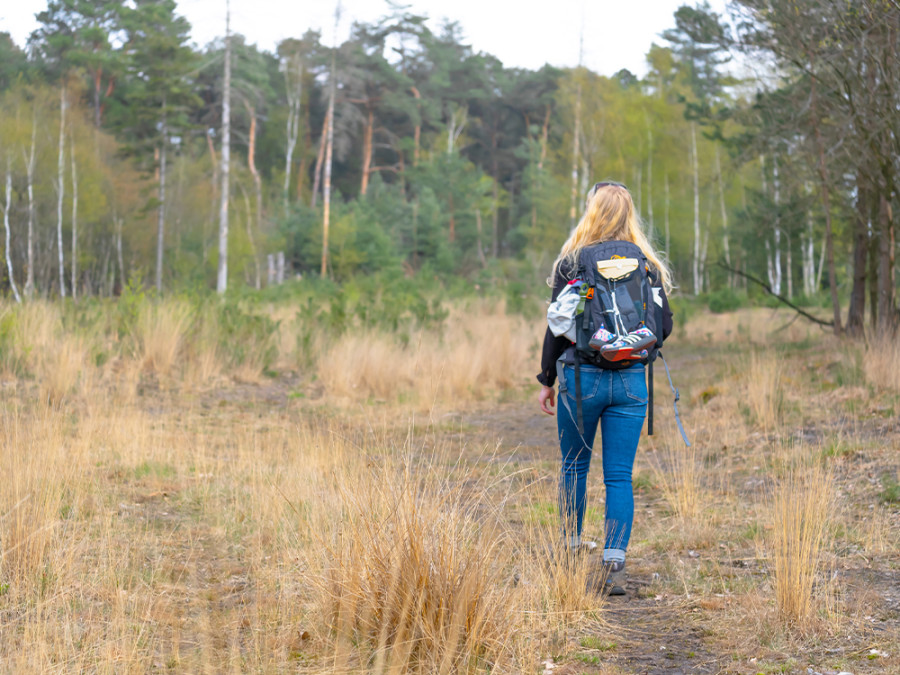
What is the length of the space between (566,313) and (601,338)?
0.19 meters

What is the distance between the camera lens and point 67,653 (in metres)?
2.74

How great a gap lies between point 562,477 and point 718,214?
35.2 m

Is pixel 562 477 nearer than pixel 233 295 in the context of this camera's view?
Yes

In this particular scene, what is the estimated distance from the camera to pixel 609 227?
3732 mm

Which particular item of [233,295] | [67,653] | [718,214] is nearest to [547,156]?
[718,214]

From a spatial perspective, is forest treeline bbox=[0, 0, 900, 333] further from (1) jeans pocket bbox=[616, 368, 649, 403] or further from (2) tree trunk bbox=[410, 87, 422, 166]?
(1) jeans pocket bbox=[616, 368, 649, 403]

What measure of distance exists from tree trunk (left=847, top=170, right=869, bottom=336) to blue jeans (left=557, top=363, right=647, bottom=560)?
370 inches

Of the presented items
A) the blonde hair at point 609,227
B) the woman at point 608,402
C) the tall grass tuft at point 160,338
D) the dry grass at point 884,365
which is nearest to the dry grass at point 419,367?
the tall grass tuft at point 160,338

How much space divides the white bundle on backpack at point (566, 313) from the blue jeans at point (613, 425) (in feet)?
0.56

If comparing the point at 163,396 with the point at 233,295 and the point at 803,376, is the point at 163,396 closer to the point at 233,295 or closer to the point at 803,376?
the point at 233,295

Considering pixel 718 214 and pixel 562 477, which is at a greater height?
pixel 718 214

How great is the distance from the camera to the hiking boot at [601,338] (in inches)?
138

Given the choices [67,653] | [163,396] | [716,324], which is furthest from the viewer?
[716,324]

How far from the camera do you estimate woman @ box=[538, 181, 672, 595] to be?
3.63m
